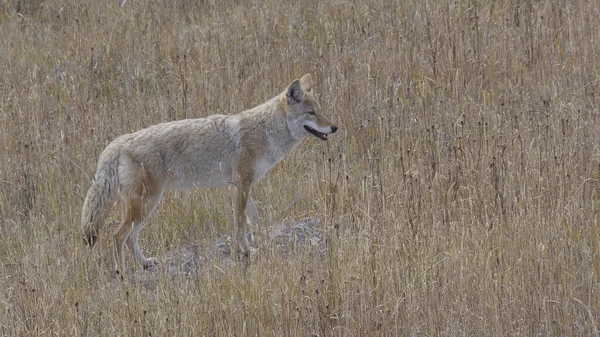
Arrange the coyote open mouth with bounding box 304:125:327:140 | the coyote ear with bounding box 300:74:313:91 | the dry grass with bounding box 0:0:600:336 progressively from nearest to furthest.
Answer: the dry grass with bounding box 0:0:600:336 < the coyote open mouth with bounding box 304:125:327:140 < the coyote ear with bounding box 300:74:313:91

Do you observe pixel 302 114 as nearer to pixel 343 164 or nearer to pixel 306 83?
pixel 306 83

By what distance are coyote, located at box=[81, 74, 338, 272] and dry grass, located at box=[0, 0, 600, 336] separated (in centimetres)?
22

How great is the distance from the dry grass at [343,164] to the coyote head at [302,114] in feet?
1.27

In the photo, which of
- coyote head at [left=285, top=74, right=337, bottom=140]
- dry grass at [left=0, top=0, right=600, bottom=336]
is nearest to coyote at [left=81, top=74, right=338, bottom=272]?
coyote head at [left=285, top=74, right=337, bottom=140]

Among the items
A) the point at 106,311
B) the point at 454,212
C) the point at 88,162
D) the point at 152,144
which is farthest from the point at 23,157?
the point at 454,212

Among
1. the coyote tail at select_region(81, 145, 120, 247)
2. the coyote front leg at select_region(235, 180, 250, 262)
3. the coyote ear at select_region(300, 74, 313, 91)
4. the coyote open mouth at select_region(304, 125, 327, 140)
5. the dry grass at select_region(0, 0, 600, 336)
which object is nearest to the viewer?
the dry grass at select_region(0, 0, 600, 336)

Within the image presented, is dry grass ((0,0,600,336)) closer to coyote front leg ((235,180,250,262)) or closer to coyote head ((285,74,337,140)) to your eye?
coyote front leg ((235,180,250,262))

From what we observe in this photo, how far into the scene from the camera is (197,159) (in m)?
7.39

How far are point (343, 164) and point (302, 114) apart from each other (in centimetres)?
64

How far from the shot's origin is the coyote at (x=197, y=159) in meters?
6.93

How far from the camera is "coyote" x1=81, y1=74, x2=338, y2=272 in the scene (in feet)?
22.7

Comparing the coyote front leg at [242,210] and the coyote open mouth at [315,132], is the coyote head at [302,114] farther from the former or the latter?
the coyote front leg at [242,210]

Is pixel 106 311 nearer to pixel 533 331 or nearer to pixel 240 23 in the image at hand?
pixel 533 331

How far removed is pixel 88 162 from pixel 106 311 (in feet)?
9.89
